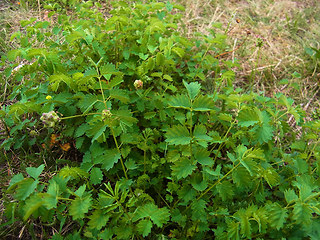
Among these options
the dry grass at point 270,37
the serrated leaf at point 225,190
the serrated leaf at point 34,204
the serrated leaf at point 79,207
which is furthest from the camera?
the dry grass at point 270,37

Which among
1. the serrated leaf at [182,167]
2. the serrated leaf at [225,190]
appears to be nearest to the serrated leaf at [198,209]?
the serrated leaf at [225,190]

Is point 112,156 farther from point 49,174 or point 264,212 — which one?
point 264,212

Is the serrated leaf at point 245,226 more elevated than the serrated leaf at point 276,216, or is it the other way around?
the serrated leaf at point 276,216

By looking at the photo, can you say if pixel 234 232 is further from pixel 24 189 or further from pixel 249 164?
pixel 24 189

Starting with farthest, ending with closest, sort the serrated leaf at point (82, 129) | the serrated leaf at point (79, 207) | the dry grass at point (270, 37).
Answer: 1. the dry grass at point (270, 37)
2. the serrated leaf at point (82, 129)
3. the serrated leaf at point (79, 207)

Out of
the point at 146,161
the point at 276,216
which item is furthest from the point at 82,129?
the point at 276,216

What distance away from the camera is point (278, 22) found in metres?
3.20

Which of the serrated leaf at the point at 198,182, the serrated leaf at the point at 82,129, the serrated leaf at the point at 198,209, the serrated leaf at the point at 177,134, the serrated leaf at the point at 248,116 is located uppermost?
the serrated leaf at the point at 248,116

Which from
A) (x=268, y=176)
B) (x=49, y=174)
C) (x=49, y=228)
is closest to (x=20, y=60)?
(x=49, y=174)

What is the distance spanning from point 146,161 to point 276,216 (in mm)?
Answer: 796

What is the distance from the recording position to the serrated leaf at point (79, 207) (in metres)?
1.13

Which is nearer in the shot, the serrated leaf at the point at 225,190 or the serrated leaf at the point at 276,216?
the serrated leaf at the point at 276,216

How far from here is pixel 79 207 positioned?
3.77 ft

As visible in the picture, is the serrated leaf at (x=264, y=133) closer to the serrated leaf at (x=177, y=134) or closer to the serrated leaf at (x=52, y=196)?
the serrated leaf at (x=177, y=134)
